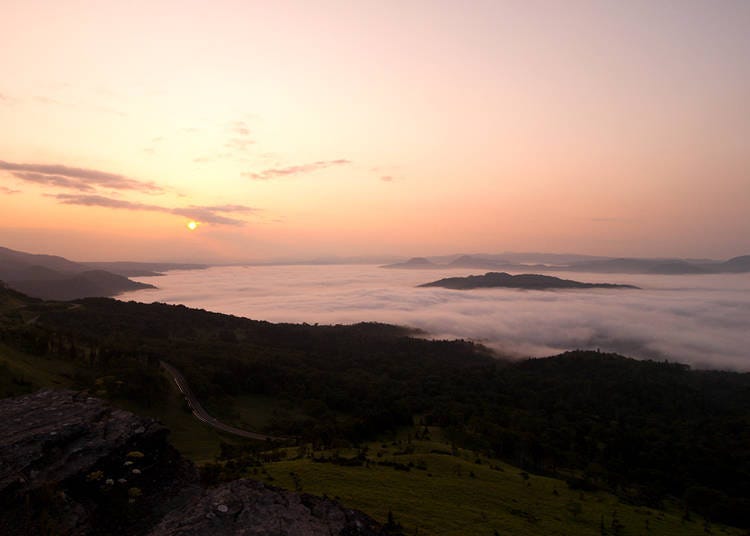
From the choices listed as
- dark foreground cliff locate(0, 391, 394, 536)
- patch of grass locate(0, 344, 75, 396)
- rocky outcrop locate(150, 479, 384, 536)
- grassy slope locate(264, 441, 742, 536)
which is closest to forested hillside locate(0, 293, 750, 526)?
patch of grass locate(0, 344, 75, 396)

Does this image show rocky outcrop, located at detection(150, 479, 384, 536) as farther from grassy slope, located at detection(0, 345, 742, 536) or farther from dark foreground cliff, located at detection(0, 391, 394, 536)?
grassy slope, located at detection(0, 345, 742, 536)

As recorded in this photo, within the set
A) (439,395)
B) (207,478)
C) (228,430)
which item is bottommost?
(439,395)

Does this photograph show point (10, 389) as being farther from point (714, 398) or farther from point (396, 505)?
point (714, 398)

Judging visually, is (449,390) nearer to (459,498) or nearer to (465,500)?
(465,500)

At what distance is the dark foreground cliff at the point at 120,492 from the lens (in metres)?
10.4

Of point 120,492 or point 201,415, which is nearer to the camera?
point 120,492

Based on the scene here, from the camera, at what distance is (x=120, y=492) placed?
472 inches

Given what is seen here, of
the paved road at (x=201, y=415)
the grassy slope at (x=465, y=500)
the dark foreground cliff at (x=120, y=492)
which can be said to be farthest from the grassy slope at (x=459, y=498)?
the paved road at (x=201, y=415)

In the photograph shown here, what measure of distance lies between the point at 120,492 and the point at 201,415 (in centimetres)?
7249

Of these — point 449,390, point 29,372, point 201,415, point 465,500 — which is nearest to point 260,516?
point 465,500

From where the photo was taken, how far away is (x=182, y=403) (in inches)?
2950

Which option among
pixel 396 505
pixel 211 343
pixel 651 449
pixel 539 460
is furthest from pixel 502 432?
pixel 211 343

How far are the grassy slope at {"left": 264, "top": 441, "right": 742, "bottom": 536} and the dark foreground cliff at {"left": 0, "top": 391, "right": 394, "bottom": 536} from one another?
20.5 feet

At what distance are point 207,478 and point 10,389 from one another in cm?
3784
